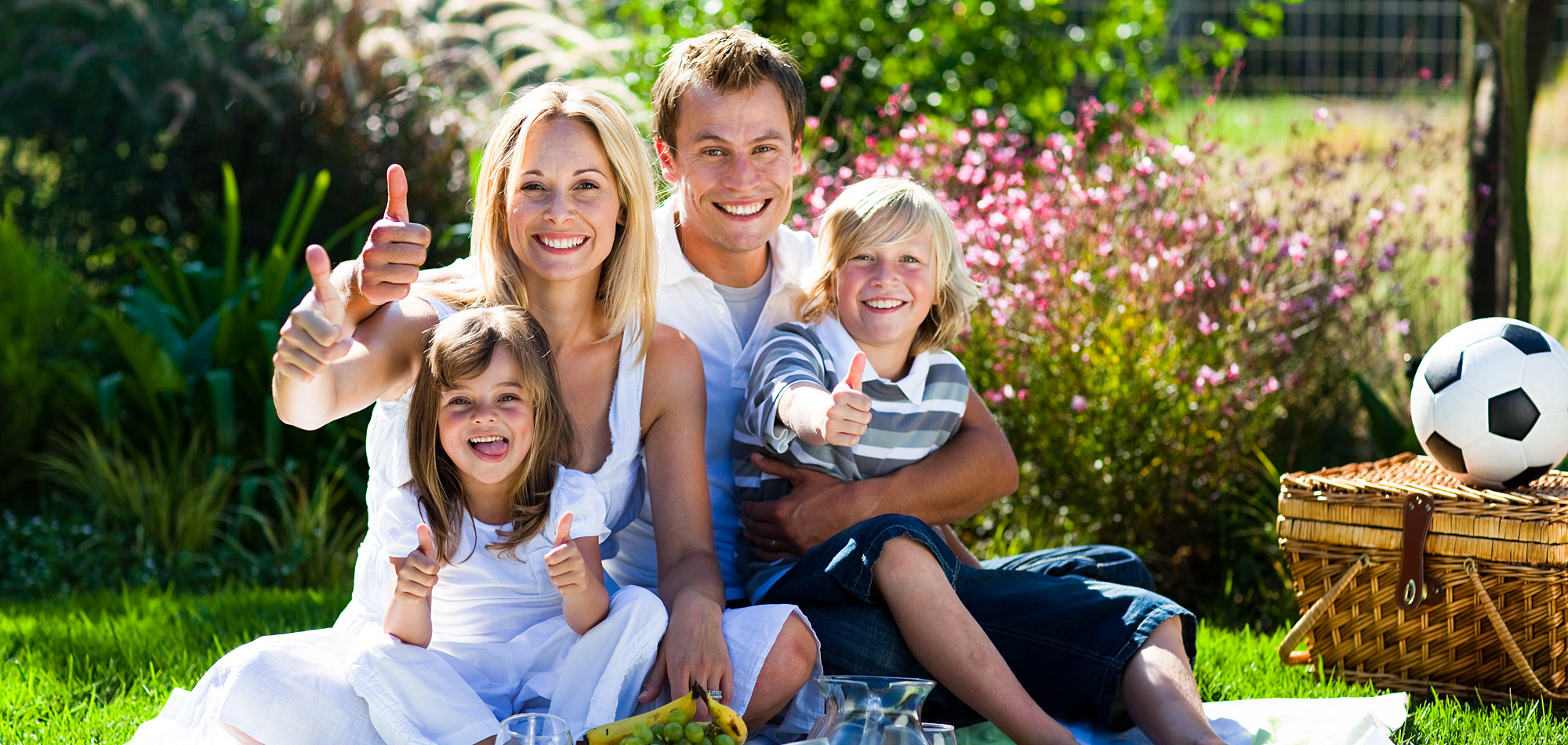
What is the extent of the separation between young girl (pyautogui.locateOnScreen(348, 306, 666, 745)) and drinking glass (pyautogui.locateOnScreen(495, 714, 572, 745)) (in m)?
0.33

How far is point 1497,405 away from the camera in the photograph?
118 inches

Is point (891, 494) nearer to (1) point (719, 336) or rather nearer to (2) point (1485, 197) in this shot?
(1) point (719, 336)

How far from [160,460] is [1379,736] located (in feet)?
12.7

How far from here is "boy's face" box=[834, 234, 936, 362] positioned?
2.90 m

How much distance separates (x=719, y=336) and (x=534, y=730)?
131 centimetres

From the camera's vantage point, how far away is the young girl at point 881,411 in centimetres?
252

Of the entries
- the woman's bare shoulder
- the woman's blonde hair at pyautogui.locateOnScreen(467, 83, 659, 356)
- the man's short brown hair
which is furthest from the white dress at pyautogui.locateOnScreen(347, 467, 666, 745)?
the man's short brown hair

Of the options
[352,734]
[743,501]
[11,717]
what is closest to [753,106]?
[743,501]

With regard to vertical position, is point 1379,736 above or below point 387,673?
below

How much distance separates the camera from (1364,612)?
312 cm

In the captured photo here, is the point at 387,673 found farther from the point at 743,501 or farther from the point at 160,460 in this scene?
the point at 160,460

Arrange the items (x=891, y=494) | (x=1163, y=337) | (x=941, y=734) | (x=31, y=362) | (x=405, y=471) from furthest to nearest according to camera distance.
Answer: (x=31, y=362) → (x=1163, y=337) → (x=891, y=494) → (x=405, y=471) → (x=941, y=734)

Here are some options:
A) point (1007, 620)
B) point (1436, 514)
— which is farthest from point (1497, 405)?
point (1007, 620)

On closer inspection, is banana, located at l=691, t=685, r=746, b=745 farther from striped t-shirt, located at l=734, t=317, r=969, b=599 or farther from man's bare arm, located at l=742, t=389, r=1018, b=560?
man's bare arm, located at l=742, t=389, r=1018, b=560
